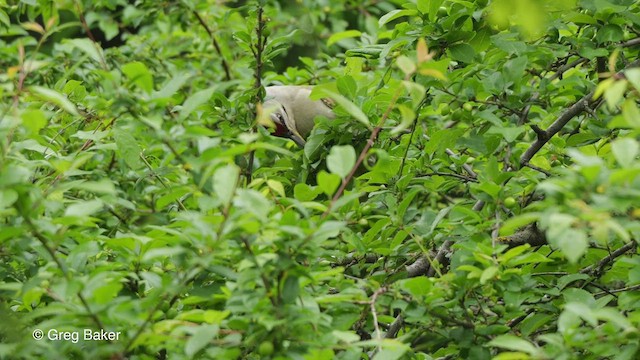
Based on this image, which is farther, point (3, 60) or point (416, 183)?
point (3, 60)

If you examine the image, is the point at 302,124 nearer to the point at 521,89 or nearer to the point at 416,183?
the point at 416,183

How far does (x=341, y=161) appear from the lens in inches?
55.6

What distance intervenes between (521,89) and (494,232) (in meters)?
0.51

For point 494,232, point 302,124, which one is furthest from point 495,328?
point 302,124

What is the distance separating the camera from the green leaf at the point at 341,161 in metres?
1.40

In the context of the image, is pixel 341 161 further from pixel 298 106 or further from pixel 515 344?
pixel 298 106

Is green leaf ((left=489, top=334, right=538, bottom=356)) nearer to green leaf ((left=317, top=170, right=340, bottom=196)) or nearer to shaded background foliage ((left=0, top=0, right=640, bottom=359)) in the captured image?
shaded background foliage ((left=0, top=0, right=640, bottom=359))

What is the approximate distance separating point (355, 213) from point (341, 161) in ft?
2.05

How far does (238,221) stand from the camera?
51.5 inches

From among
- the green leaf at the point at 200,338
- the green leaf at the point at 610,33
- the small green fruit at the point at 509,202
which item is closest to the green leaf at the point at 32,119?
the green leaf at the point at 200,338

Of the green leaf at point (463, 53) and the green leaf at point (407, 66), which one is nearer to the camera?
the green leaf at point (407, 66)

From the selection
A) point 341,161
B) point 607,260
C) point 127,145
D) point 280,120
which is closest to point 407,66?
point 341,161

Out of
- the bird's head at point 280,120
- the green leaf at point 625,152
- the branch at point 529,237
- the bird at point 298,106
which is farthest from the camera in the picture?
the bird at point 298,106

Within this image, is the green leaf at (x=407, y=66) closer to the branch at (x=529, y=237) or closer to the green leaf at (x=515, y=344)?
the green leaf at (x=515, y=344)
